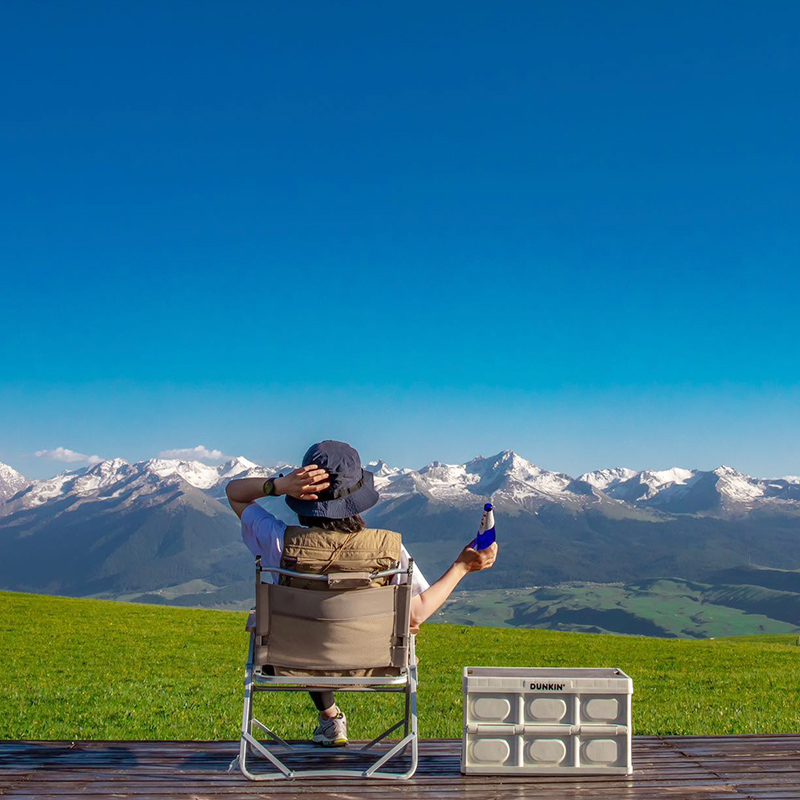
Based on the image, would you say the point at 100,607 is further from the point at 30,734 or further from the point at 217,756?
the point at 217,756

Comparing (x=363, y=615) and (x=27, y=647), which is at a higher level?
(x=363, y=615)

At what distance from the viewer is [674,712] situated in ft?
36.4

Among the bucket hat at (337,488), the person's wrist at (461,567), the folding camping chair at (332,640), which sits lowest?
the folding camping chair at (332,640)

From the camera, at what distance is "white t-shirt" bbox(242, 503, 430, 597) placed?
550cm

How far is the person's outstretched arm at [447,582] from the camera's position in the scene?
17.6 ft

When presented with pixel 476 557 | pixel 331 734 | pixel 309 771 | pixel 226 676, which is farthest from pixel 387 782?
pixel 226 676

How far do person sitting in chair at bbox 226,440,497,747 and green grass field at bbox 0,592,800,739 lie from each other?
404 cm

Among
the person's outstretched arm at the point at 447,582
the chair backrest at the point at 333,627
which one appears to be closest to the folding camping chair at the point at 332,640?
the chair backrest at the point at 333,627

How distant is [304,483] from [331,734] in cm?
242

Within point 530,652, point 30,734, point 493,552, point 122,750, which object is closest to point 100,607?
point 530,652

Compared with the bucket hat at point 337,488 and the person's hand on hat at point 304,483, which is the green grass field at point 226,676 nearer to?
the bucket hat at point 337,488

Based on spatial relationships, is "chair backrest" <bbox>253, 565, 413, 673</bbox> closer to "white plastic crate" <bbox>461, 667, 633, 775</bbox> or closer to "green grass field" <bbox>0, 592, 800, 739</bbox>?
"white plastic crate" <bbox>461, 667, 633, 775</bbox>

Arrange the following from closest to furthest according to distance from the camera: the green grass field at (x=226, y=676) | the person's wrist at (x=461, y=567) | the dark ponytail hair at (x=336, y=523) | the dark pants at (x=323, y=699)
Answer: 1. the dark ponytail hair at (x=336, y=523)
2. the person's wrist at (x=461, y=567)
3. the dark pants at (x=323, y=699)
4. the green grass field at (x=226, y=676)

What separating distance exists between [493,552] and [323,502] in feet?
3.77
